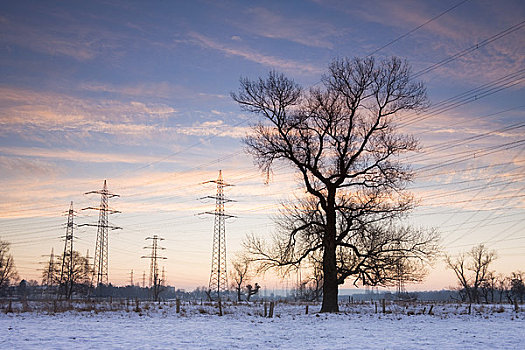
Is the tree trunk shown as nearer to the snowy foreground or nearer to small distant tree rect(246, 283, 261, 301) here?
the snowy foreground

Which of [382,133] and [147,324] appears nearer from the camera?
[147,324]

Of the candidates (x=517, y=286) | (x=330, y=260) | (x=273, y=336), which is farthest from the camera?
(x=517, y=286)

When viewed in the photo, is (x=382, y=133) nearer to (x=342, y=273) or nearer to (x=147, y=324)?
(x=342, y=273)

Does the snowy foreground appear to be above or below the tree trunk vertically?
below

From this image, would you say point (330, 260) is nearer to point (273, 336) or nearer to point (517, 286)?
point (273, 336)

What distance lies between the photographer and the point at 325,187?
33.7 m

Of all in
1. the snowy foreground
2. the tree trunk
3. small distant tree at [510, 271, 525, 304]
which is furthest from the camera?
small distant tree at [510, 271, 525, 304]

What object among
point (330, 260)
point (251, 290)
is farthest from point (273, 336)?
point (251, 290)

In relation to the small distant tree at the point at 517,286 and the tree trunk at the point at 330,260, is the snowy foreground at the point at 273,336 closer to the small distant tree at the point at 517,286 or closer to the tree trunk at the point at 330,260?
the tree trunk at the point at 330,260

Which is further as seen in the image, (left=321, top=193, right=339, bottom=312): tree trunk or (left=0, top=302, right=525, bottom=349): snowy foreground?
(left=321, top=193, right=339, bottom=312): tree trunk

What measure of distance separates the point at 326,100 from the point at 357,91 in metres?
2.26

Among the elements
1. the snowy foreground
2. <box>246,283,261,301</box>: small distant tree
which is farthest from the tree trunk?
<box>246,283,261,301</box>: small distant tree

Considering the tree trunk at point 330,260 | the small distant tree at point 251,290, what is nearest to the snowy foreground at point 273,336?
the tree trunk at point 330,260

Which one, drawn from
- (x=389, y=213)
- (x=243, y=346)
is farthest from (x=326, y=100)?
(x=243, y=346)
